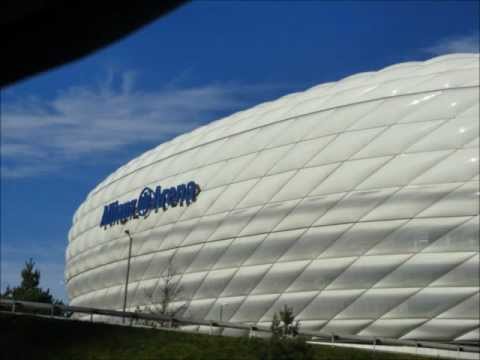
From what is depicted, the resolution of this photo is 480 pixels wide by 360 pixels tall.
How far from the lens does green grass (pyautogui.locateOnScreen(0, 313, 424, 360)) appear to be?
26.5 m

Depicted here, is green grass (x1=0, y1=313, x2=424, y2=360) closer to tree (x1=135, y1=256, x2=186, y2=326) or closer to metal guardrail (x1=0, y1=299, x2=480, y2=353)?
metal guardrail (x1=0, y1=299, x2=480, y2=353)

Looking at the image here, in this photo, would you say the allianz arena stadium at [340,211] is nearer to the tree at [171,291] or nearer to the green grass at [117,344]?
the tree at [171,291]

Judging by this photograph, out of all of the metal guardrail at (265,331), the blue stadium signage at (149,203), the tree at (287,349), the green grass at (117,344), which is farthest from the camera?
the blue stadium signage at (149,203)

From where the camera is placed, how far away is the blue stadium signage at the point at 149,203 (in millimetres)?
46062

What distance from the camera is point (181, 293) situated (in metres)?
45.1

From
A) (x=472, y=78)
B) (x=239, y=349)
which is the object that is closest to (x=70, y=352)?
(x=239, y=349)

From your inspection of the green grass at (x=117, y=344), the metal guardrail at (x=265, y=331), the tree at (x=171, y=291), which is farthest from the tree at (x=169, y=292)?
the green grass at (x=117, y=344)

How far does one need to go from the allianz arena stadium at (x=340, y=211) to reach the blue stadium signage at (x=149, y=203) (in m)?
0.16

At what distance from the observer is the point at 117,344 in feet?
92.3

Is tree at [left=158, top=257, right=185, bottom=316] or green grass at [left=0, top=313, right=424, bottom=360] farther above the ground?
tree at [left=158, top=257, right=185, bottom=316]

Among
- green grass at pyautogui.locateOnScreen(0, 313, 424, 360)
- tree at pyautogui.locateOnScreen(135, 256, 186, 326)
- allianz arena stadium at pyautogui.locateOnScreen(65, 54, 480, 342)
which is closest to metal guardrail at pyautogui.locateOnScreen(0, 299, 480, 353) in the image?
allianz arena stadium at pyautogui.locateOnScreen(65, 54, 480, 342)

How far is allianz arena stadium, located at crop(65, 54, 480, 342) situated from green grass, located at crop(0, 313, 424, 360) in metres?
7.51

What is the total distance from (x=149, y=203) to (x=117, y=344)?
2227cm

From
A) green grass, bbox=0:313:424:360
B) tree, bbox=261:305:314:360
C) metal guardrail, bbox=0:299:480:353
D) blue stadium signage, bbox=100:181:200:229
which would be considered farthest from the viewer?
blue stadium signage, bbox=100:181:200:229
